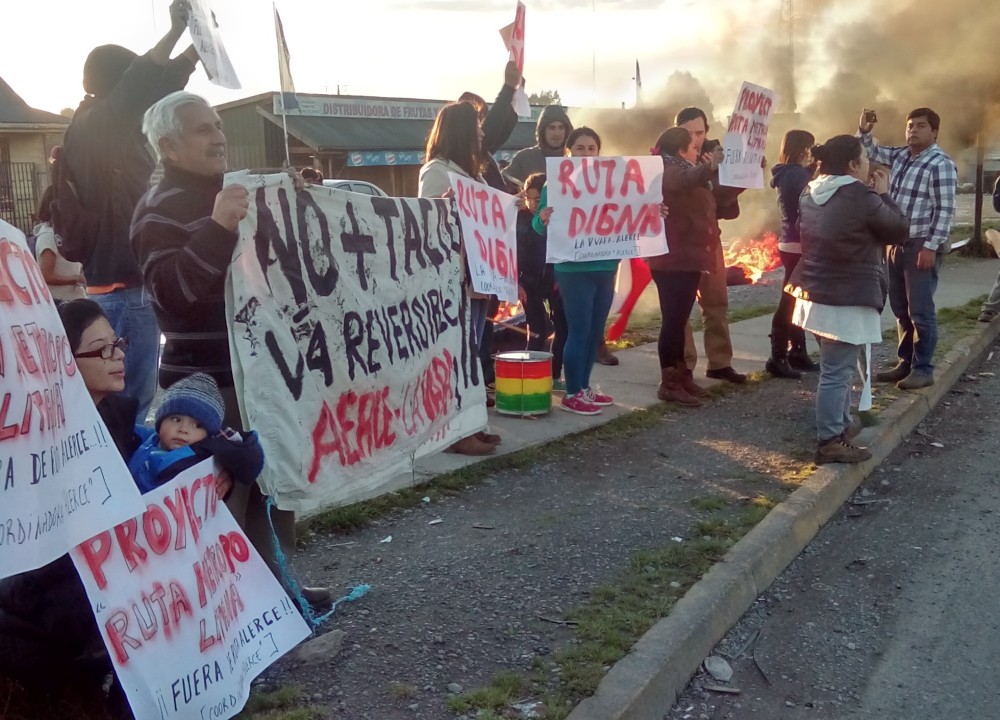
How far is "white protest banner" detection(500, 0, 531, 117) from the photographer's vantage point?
6535 millimetres

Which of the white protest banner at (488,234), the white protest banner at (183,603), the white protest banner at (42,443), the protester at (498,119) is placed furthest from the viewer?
the protester at (498,119)

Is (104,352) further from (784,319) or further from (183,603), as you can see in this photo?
(784,319)

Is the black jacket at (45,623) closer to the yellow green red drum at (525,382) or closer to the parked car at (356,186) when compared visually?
the yellow green red drum at (525,382)

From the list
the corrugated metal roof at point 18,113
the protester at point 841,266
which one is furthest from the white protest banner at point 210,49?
the corrugated metal roof at point 18,113

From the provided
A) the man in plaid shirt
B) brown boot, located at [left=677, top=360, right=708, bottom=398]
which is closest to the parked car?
brown boot, located at [left=677, top=360, right=708, bottom=398]

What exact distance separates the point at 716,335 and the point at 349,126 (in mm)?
23826

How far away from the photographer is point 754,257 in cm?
1475

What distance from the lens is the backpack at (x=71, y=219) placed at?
4.11 m

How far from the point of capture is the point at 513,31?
257 inches

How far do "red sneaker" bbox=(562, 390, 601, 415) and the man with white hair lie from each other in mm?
3709

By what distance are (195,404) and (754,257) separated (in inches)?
506

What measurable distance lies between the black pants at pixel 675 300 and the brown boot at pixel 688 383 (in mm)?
167

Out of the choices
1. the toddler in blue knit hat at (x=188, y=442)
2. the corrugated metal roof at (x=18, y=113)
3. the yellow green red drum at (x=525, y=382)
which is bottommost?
the yellow green red drum at (x=525, y=382)

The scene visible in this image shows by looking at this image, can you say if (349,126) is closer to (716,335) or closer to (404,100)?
(404,100)
